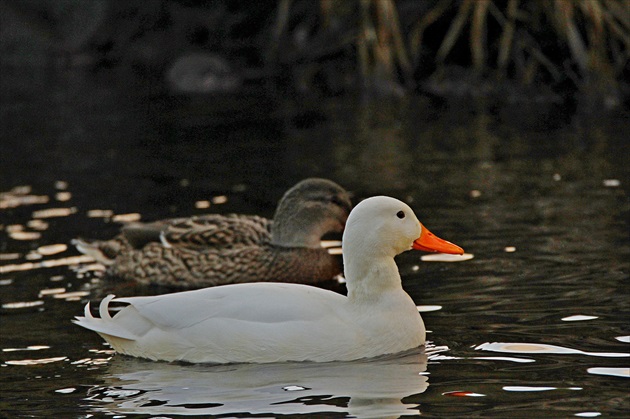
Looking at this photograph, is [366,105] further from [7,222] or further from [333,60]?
[7,222]

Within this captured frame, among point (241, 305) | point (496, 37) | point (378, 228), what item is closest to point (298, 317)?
point (241, 305)

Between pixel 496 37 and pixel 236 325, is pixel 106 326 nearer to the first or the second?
pixel 236 325

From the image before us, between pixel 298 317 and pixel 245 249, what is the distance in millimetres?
3028

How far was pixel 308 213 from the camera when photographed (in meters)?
10.4

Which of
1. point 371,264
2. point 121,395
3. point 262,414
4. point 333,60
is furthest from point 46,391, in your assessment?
point 333,60

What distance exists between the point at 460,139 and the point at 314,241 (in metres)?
5.95

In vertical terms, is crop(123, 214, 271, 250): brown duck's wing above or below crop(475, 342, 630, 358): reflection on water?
above

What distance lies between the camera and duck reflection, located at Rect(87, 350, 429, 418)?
661 cm

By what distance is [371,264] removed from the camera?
7637mm

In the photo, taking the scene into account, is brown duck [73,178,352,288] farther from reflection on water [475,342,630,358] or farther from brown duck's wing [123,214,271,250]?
reflection on water [475,342,630,358]

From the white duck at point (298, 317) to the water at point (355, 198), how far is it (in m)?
0.11

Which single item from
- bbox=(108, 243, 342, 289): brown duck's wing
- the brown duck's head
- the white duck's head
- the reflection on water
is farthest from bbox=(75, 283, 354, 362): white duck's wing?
the brown duck's head

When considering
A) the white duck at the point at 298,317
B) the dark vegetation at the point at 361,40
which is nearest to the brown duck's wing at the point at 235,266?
the white duck at the point at 298,317

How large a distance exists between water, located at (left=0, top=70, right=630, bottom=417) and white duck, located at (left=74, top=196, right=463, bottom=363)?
0.36 feet
